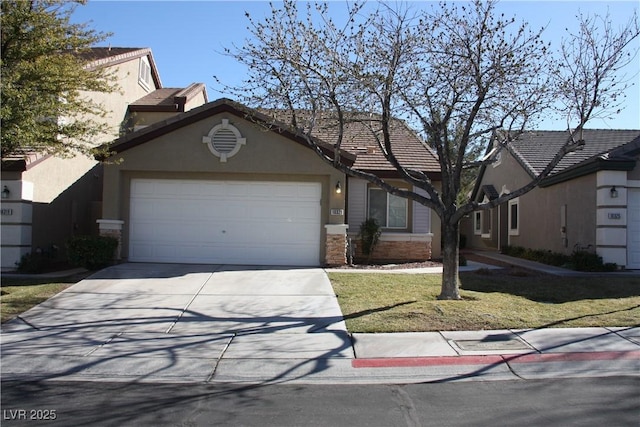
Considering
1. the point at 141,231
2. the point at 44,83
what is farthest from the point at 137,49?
the point at 44,83

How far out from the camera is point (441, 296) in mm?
9742

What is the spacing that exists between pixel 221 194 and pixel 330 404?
1003 centimetres

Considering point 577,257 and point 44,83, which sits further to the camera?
point 577,257

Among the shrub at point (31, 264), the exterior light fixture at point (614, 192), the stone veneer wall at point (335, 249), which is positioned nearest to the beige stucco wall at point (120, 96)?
the shrub at point (31, 264)

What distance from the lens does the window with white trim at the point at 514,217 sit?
70.0 ft

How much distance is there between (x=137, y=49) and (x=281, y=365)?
1867 centimetres

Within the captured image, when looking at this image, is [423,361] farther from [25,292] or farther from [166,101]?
[166,101]

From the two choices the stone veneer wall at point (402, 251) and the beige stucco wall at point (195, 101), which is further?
the beige stucco wall at point (195, 101)

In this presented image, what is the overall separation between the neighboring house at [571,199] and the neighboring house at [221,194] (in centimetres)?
585

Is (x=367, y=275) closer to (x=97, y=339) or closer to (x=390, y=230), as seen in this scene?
(x=390, y=230)

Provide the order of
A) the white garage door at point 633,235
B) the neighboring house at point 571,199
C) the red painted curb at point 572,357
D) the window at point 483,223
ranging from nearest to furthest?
1. the red painted curb at point 572,357
2. the neighboring house at point 571,199
3. the white garage door at point 633,235
4. the window at point 483,223

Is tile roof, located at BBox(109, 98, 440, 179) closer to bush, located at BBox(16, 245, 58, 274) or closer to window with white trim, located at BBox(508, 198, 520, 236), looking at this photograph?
bush, located at BBox(16, 245, 58, 274)

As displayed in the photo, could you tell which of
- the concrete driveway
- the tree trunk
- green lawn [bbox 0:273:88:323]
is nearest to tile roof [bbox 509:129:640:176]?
the tree trunk

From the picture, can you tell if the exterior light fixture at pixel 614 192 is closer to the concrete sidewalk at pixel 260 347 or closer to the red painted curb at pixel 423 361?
the concrete sidewalk at pixel 260 347
